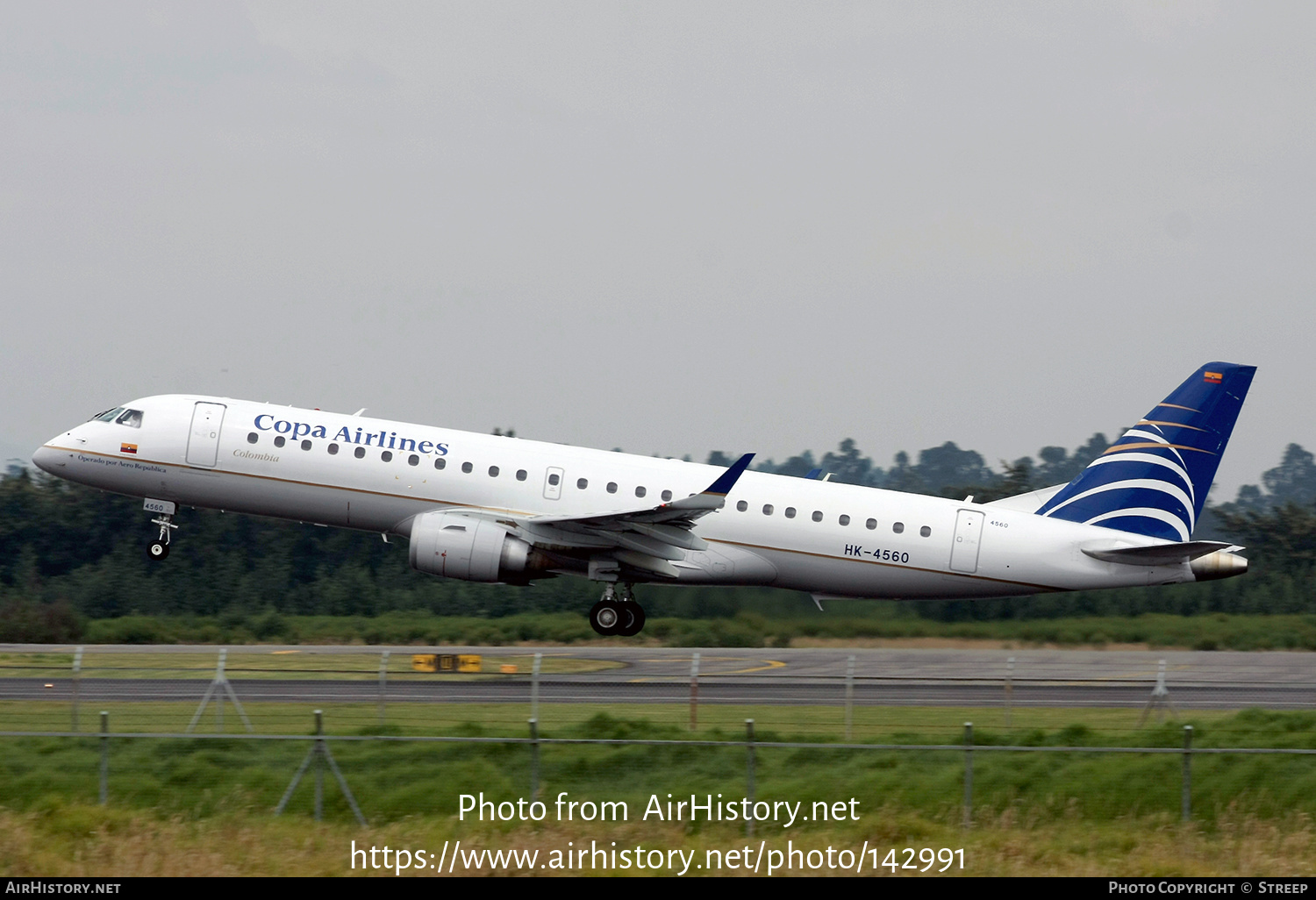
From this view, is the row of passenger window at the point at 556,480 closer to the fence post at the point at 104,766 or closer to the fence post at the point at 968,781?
the fence post at the point at 104,766

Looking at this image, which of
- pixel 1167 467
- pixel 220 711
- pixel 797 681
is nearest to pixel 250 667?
pixel 220 711

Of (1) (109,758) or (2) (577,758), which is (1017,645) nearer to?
(2) (577,758)

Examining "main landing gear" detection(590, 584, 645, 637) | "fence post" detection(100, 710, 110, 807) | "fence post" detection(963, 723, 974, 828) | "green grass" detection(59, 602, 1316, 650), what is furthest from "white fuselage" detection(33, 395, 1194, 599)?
"fence post" detection(963, 723, 974, 828)

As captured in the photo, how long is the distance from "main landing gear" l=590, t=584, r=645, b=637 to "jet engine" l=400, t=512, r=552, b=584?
2.06m

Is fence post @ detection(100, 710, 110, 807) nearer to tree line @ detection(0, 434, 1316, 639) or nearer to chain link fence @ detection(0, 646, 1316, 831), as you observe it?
chain link fence @ detection(0, 646, 1316, 831)

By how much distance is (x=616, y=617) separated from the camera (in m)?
28.4

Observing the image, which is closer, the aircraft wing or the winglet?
the winglet

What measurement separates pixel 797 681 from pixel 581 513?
5.54 metres

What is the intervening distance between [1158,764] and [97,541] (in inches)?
1589

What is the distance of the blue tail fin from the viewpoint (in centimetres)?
2964

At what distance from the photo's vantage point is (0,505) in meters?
49.6

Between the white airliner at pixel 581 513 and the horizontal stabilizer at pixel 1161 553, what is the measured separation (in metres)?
0.05

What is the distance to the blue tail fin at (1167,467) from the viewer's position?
2964 centimetres

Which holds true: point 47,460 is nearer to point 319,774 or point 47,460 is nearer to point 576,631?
point 576,631
